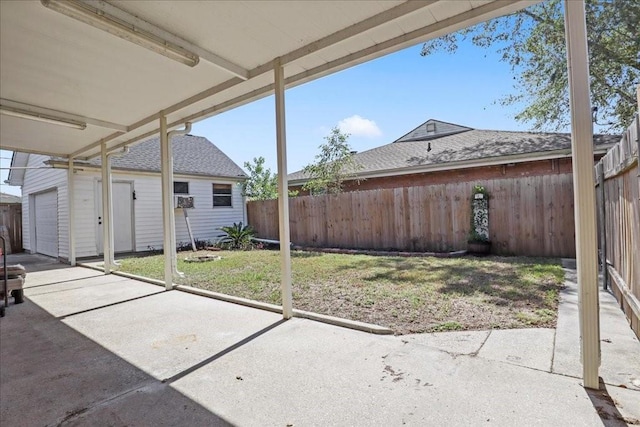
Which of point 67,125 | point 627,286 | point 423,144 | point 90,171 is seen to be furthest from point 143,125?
point 423,144

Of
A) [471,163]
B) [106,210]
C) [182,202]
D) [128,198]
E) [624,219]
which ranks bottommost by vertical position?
[624,219]

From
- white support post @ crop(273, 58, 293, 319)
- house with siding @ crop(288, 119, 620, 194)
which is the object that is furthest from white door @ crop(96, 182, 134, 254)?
white support post @ crop(273, 58, 293, 319)

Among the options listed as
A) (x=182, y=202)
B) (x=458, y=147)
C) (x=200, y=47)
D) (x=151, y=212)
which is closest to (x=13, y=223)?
(x=151, y=212)

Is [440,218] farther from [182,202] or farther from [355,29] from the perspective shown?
[182,202]

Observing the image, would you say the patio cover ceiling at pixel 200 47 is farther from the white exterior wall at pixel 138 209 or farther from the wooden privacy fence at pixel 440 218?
the wooden privacy fence at pixel 440 218

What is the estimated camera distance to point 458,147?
11.4m

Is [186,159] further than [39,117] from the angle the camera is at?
Yes

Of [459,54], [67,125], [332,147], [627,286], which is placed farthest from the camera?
[332,147]

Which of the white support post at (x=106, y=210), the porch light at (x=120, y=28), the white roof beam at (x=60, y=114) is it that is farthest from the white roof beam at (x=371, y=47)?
the white support post at (x=106, y=210)

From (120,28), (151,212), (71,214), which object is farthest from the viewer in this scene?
(151,212)

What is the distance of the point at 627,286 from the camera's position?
3.12 metres

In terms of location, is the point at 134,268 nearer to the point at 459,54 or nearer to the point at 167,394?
the point at 167,394

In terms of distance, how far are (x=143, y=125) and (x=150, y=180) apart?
218 inches

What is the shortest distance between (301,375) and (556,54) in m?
11.0
